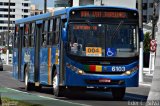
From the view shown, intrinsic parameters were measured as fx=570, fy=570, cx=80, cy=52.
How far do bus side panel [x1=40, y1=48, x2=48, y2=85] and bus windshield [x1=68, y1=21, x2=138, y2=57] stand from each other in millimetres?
3104

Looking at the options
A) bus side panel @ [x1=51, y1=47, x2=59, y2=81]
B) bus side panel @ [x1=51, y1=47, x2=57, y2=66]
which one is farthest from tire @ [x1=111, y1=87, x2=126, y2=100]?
bus side panel @ [x1=51, y1=47, x2=57, y2=66]

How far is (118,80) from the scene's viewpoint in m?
19.6

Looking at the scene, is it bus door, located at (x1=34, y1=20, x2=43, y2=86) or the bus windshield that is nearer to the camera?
the bus windshield

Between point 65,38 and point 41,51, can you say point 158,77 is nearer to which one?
point 65,38

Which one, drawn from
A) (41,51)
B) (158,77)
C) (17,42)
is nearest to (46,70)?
(41,51)

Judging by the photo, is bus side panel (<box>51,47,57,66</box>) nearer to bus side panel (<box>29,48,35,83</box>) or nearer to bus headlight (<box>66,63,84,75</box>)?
bus headlight (<box>66,63,84,75</box>)

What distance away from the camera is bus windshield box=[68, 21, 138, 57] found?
19.5 metres

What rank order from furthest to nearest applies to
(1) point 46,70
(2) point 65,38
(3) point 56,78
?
(1) point 46,70, (3) point 56,78, (2) point 65,38

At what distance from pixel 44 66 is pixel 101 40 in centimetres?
415

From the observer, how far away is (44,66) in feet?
75.3

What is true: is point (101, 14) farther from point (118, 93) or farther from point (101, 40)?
point (118, 93)

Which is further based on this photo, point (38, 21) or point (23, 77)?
point (23, 77)

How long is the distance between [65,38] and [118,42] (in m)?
1.85

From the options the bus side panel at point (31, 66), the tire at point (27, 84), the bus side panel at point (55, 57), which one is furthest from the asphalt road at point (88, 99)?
the bus side panel at point (55, 57)
